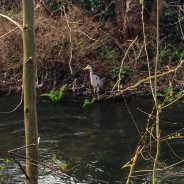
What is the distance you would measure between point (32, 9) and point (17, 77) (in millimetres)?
12191

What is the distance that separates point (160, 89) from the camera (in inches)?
513

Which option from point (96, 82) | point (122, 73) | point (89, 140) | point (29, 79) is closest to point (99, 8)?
point (122, 73)

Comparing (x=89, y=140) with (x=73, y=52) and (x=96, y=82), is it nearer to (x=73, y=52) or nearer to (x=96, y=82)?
(x=96, y=82)

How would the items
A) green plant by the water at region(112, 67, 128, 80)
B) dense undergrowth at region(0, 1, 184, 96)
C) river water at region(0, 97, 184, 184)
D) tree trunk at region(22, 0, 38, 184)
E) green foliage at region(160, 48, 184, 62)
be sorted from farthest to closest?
green foliage at region(160, 48, 184, 62) < dense undergrowth at region(0, 1, 184, 96) < green plant by the water at region(112, 67, 128, 80) < river water at region(0, 97, 184, 184) < tree trunk at region(22, 0, 38, 184)

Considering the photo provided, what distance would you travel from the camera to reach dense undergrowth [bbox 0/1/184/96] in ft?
47.8

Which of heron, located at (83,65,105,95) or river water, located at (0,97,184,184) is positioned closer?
river water, located at (0,97,184,184)

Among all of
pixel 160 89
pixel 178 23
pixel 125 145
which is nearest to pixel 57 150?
pixel 125 145

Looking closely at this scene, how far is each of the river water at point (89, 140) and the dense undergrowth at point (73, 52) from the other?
4.64 feet

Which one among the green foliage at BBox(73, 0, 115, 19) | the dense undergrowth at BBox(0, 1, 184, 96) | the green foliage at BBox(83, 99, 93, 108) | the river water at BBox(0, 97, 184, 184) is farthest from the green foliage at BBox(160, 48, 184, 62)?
the green foliage at BBox(83, 99, 93, 108)

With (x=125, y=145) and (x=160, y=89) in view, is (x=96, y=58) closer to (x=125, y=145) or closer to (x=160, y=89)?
(x=160, y=89)

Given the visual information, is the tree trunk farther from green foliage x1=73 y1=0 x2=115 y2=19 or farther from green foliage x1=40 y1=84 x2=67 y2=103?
green foliage x1=73 y1=0 x2=115 y2=19

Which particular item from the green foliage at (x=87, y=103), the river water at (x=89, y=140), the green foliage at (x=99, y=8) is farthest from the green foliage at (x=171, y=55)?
the green foliage at (x=87, y=103)

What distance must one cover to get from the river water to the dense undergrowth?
4.64ft

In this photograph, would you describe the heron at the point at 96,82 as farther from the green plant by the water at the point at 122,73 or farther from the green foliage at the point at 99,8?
the green foliage at the point at 99,8
